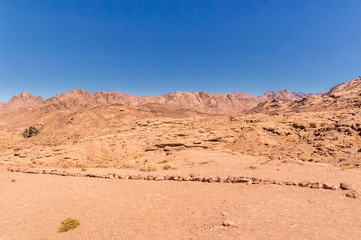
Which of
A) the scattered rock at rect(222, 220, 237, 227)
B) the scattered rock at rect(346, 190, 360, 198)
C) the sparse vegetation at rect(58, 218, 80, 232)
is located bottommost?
the sparse vegetation at rect(58, 218, 80, 232)

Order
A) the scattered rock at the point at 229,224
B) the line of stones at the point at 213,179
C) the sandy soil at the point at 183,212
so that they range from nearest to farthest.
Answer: the sandy soil at the point at 183,212 → the scattered rock at the point at 229,224 → the line of stones at the point at 213,179

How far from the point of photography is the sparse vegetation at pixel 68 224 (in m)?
7.28

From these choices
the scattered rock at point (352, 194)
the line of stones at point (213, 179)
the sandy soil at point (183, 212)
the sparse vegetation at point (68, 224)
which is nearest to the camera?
the sandy soil at point (183, 212)

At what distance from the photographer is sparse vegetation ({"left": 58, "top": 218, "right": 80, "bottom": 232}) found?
7285 millimetres

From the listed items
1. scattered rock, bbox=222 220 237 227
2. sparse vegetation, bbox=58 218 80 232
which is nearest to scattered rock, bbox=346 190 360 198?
scattered rock, bbox=222 220 237 227

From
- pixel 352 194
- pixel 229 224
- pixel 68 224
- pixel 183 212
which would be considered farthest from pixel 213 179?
pixel 68 224

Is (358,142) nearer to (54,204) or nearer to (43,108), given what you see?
(54,204)

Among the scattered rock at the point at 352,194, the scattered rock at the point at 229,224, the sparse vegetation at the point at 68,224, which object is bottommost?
the sparse vegetation at the point at 68,224

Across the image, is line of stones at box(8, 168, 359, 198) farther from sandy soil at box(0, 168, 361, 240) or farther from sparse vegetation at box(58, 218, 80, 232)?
sparse vegetation at box(58, 218, 80, 232)

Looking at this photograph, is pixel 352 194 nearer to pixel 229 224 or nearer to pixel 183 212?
pixel 229 224

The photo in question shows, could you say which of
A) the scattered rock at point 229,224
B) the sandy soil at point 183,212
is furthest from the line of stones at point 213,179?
the scattered rock at point 229,224

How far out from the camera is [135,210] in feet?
28.2

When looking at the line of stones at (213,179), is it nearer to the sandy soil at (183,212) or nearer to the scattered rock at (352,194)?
the scattered rock at (352,194)

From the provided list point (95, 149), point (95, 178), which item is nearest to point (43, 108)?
point (95, 149)
